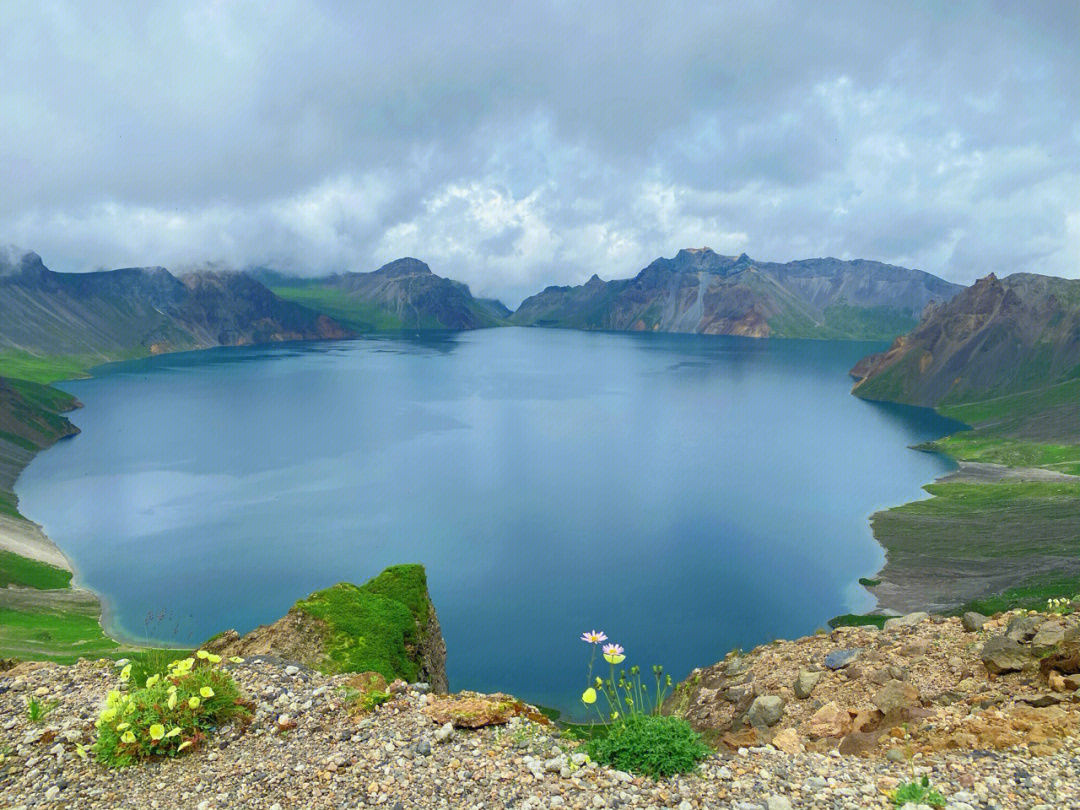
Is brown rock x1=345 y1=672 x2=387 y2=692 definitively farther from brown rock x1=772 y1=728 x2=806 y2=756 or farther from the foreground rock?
brown rock x1=772 y1=728 x2=806 y2=756

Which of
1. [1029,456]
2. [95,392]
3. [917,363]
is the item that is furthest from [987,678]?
[95,392]

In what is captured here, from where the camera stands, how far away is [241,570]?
64.2 metres

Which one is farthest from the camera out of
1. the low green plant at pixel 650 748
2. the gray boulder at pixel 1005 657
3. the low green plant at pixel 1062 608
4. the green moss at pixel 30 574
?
the green moss at pixel 30 574

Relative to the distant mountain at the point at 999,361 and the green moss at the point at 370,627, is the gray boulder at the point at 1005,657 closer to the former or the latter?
the green moss at the point at 370,627

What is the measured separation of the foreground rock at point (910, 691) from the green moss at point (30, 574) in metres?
64.5

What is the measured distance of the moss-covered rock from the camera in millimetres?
20188

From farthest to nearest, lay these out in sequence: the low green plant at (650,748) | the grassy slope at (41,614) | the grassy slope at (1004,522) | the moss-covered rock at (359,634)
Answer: the grassy slope at (1004,522), the grassy slope at (41,614), the moss-covered rock at (359,634), the low green plant at (650,748)

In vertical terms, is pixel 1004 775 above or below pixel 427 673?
above

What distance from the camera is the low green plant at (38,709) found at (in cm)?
1127

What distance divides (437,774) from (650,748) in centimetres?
320

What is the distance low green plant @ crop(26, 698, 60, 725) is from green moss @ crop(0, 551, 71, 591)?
207ft

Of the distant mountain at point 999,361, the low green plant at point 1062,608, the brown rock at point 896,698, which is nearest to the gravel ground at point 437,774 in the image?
the brown rock at point 896,698

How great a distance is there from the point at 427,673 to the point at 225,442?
362ft

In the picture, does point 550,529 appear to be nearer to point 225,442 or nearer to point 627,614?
point 627,614
